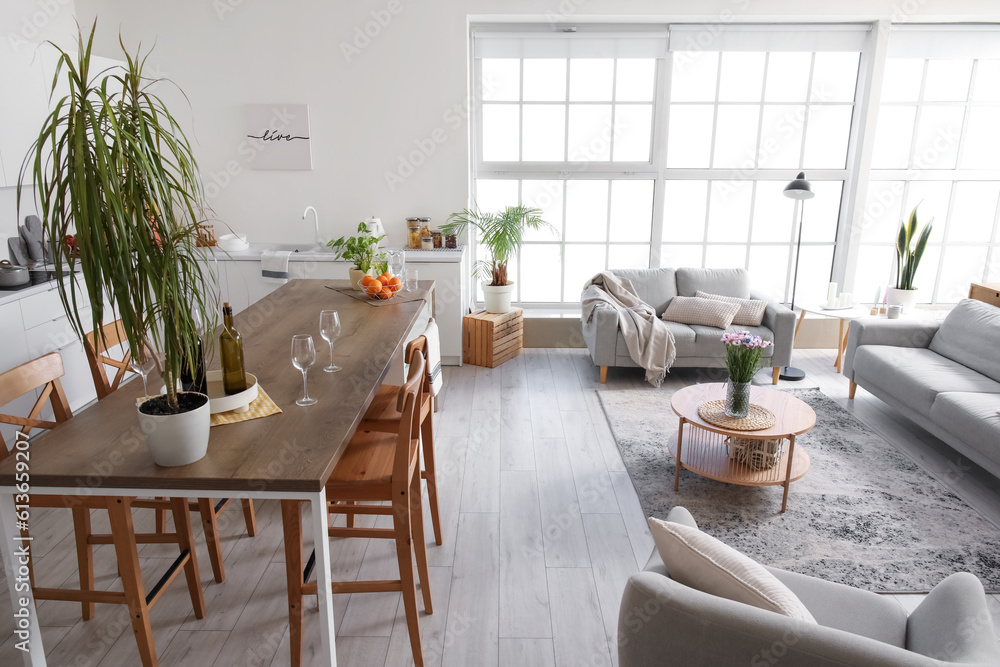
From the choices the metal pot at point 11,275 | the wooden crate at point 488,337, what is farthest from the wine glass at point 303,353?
the wooden crate at point 488,337

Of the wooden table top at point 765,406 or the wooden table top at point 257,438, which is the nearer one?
the wooden table top at point 257,438

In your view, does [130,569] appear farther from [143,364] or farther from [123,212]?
[123,212]

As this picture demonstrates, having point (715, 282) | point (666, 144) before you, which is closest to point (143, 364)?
point (715, 282)

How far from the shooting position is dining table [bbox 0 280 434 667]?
5.51ft

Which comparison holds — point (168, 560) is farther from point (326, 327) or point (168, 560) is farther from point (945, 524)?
point (945, 524)

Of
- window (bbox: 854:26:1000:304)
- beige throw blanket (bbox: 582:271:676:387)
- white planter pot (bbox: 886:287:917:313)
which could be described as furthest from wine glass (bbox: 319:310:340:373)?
window (bbox: 854:26:1000:304)

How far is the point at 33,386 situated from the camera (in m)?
2.15

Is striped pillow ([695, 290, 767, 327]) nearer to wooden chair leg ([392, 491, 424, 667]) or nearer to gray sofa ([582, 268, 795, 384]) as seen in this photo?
gray sofa ([582, 268, 795, 384])

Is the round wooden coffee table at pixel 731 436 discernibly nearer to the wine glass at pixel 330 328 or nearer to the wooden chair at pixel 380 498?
the wooden chair at pixel 380 498

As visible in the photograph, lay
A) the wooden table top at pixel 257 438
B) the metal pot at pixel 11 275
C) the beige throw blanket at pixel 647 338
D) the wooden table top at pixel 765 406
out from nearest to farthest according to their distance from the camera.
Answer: the wooden table top at pixel 257 438 < the wooden table top at pixel 765 406 < the metal pot at pixel 11 275 < the beige throw blanket at pixel 647 338

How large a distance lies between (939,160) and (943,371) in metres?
2.50

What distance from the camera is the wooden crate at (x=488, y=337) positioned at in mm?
5148

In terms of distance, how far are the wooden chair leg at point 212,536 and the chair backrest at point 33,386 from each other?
0.53 meters

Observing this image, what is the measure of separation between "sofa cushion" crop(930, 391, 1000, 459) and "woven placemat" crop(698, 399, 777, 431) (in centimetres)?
97
